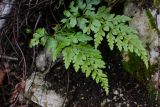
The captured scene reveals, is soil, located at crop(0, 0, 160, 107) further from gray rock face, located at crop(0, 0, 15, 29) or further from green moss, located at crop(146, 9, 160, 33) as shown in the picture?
green moss, located at crop(146, 9, 160, 33)

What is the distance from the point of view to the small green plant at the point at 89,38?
98.0 inches

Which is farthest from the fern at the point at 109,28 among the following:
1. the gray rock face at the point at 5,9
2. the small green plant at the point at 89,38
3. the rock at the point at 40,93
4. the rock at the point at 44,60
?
the gray rock face at the point at 5,9

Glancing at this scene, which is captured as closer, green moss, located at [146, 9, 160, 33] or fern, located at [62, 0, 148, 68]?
fern, located at [62, 0, 148, 68]

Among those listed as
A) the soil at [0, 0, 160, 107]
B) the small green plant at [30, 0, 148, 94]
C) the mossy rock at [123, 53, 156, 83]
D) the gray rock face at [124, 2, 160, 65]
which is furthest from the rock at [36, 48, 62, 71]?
the gray rock face at [124, 2, 160, 65]

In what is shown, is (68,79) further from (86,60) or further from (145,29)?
(145,29)

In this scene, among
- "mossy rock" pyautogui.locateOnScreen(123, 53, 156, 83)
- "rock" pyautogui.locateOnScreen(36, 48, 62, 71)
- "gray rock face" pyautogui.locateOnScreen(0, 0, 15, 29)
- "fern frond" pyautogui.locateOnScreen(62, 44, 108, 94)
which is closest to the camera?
"fern frond" pyautogui.locateOnScreen(62, 44, 108, 94)

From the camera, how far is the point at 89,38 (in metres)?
2.60

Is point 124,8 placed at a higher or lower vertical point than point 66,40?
higher

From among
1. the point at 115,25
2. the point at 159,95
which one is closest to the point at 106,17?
the point at 115,25

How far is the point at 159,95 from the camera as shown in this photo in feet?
8.89

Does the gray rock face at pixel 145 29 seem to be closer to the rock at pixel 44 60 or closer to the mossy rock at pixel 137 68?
the mossy rock at pixel 137 68

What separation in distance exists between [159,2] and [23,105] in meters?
1.66

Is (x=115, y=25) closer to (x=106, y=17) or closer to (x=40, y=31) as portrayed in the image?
(x=106, y=17)

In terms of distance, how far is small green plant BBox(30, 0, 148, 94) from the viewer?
8.17 ft
